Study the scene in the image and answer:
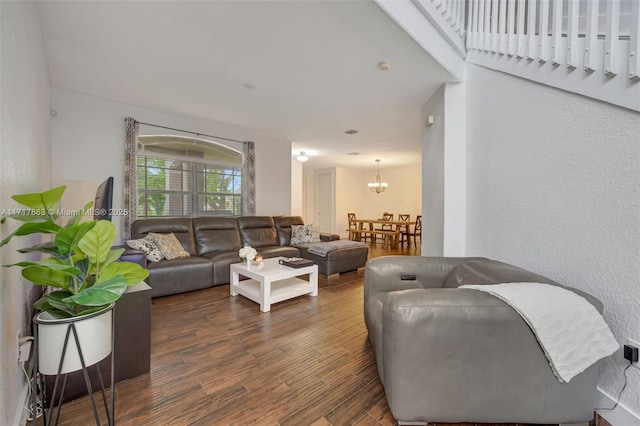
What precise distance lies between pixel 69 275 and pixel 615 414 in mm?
2611

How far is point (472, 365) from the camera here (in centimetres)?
118

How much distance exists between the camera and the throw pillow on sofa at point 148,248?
316 centimetres

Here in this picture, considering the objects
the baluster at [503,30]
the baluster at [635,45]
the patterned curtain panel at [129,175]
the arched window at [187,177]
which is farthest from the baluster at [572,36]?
the patterned curtain panel at [129,175]

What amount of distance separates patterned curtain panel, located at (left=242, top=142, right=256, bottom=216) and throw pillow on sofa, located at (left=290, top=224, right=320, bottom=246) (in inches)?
35.2

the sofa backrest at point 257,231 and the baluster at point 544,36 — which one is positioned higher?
the baluster at point 544,36

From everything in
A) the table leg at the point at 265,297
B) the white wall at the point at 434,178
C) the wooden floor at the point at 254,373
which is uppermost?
the white wall at the point at 434,178

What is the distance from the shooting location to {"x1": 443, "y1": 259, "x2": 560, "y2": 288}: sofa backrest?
1525 millimetres

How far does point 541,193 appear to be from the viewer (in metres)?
1.85

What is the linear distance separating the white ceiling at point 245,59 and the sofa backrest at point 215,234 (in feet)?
5.54

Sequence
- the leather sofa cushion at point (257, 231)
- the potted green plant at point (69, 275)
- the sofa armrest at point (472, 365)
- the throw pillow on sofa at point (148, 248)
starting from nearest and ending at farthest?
the potted green plant at point (69, 275) < the sofa armrest at point (472, 365) < the throw pillow on sofa at point (148, 248) < the leather sofa cushion at point (257, 231)

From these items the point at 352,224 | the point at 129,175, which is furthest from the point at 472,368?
the point at 352,224

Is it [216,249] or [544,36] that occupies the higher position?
[544,36]

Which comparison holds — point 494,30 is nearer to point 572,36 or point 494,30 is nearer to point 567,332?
point 572,36

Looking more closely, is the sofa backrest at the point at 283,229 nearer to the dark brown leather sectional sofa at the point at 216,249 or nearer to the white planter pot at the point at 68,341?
the dark brown leather sectional sofa at the point at 216,249
